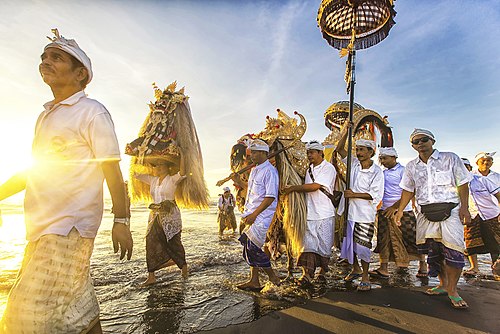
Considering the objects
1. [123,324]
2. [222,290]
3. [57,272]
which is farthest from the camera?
[222,290]

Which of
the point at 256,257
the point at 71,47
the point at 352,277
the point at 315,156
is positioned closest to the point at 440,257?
the point at 352,277

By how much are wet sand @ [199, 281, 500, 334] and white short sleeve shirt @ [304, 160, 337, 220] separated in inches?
45.7

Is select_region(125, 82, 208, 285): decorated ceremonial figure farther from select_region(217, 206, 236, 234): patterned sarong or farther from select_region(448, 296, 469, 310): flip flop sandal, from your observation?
select_region(217, 206, 236, 234): patterned sarong

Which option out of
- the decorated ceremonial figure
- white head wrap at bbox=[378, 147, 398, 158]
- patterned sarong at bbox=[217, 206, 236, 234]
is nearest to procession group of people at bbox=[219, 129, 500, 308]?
white head wrap at bbox=[378, 147, 398, 158]

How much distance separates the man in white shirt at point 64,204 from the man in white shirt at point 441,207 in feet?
12.3

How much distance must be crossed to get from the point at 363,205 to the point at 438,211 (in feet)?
3.36

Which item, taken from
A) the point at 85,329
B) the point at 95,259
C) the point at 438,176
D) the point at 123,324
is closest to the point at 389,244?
the point at 438,176

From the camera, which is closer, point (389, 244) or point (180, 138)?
point (180, 138)

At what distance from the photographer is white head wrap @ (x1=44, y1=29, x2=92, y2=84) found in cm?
202

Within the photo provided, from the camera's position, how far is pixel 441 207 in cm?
375

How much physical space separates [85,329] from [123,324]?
1417 mm

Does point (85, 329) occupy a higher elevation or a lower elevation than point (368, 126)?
lower

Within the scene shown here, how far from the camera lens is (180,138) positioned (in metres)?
4.58

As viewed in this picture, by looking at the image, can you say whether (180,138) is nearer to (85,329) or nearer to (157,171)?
(157,171)
